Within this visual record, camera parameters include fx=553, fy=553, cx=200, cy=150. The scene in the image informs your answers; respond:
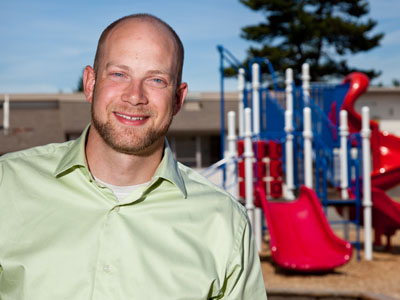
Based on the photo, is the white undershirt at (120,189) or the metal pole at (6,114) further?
the metal pole at (6,114)

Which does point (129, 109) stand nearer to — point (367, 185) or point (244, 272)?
point (244, 272)

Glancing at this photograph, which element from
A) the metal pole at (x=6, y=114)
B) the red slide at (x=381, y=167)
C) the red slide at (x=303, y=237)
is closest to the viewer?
the red slide at (x=303, y=237)

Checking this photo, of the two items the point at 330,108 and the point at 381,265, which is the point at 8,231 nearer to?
the point at 381,265

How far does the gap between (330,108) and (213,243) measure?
34.4ft

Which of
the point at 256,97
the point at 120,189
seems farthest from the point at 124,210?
the point at 256,97

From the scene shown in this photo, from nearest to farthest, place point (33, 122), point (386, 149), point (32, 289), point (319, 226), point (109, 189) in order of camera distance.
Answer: point (32, 289) → point (109, 189) → point (319, 226) → point (386, 149) → point (33, 122)

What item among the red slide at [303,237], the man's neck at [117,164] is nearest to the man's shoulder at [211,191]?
the man's neck at [117,164]

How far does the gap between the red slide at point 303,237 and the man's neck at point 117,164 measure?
5.82 meters

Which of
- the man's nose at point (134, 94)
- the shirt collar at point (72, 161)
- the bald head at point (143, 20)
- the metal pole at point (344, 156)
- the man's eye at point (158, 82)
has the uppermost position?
the bald head at point (143, 20)

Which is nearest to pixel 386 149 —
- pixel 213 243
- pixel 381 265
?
pixel 381 265

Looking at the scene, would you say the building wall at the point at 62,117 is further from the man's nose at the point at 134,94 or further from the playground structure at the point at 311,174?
the man's nose at the point at 134,94

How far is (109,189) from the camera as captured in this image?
6.44ft

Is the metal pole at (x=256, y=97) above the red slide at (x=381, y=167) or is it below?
above

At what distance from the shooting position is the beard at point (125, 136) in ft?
6.46
